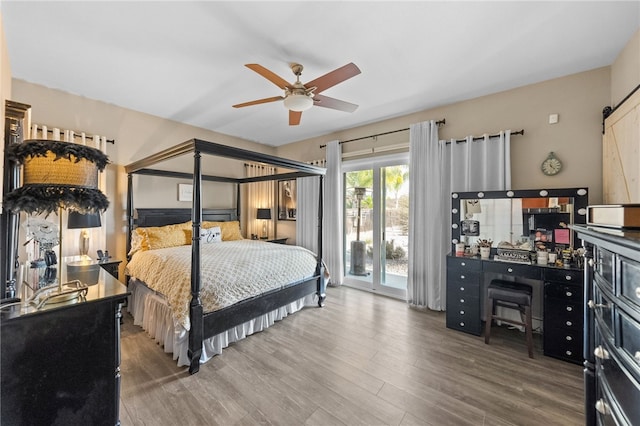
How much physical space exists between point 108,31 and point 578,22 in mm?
3900

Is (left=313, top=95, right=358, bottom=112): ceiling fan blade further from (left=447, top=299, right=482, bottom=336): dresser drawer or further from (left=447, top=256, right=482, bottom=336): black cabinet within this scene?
(left=447, top=299, right=482, bottom=336): dresser drawer

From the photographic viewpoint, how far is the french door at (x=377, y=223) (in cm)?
408

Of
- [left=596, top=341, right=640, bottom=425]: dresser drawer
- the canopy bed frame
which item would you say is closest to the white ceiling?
the canopy bed frame

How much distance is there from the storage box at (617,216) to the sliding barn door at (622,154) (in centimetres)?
144

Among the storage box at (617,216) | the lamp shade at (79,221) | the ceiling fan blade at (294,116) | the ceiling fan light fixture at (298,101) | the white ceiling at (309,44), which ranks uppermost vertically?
the white ceiling at (309,44)

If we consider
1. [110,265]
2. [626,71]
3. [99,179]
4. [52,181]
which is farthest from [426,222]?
[99,179]

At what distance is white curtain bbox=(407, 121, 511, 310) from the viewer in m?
3.16

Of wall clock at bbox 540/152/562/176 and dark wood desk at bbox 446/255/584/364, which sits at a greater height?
wall clock at bbox 540/152/562/176

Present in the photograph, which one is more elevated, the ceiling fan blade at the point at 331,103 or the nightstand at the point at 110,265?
the ceiling fan blade at the point at 331,103

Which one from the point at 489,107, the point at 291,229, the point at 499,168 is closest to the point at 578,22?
the point at 489,107

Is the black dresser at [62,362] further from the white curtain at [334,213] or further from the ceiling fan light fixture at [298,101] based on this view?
the white curtain at [334,213]

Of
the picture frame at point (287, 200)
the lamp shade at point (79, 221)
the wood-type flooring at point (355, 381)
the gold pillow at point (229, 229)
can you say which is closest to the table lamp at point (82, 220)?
the lamp shade at point (79, 221)

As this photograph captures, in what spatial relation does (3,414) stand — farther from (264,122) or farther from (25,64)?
(264,122)

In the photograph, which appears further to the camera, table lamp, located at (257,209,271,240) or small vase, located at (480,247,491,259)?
table lamp, located at (257,209,271,240)
